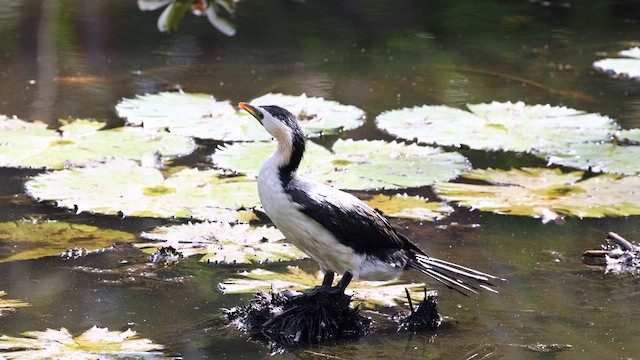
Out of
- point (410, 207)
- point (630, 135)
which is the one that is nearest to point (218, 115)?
point (410, 207)

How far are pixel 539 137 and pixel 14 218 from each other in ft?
10.3

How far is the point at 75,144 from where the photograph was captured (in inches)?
248

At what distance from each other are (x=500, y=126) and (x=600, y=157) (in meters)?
0.79

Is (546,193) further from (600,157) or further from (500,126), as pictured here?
(500,126)

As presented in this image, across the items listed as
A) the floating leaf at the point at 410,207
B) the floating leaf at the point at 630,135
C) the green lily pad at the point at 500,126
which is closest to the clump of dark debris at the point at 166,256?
the floating leaf at the point at 410,207

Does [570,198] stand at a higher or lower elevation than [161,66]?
higher

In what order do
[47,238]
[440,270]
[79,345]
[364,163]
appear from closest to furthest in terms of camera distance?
[79,345] → [440,270] → [47,238] → [364,163]

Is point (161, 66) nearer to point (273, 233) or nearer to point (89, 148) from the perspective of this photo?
point (89, 148)

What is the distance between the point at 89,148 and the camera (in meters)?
6.22

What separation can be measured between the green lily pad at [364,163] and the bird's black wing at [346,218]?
5.17 ft

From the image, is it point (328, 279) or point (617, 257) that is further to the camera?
point (617, 257)

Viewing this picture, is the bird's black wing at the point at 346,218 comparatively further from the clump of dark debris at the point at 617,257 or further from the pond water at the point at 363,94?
the clump of dark debris at the point at 617,257

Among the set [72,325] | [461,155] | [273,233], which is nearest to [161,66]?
[461,155]

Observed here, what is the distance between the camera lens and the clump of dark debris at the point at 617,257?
4.80 meters
